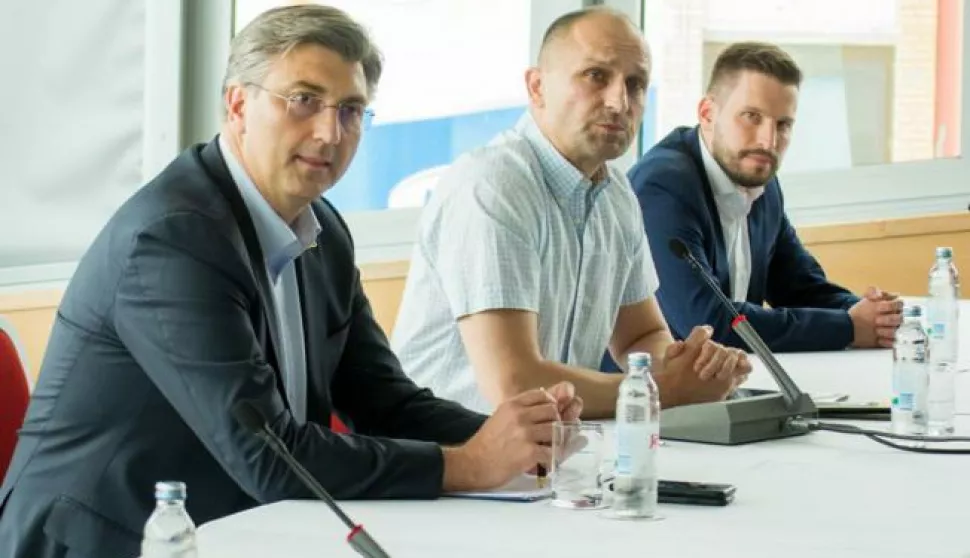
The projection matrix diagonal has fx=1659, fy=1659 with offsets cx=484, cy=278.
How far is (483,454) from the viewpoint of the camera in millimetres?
2184

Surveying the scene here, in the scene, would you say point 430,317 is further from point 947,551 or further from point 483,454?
point 947,551

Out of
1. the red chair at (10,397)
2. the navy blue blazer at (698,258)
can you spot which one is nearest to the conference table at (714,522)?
the red chair at (10,397)

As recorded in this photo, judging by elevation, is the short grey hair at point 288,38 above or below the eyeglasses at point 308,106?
above

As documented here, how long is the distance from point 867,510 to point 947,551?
23 centimetres

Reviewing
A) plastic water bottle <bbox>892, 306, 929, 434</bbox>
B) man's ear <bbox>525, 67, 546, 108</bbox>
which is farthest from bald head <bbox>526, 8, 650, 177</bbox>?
plastic water bottle <bbox>892, 306, 929, 434</bbox>

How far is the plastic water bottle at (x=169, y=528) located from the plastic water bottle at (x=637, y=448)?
2.29 ft

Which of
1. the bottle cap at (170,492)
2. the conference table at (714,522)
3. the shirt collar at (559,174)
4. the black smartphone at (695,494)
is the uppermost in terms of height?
the shirt collar at (559,174)

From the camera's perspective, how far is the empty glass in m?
2.13

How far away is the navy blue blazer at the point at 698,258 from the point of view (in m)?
4.02

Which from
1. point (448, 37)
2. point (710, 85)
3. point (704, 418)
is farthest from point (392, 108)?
point (704, 418)

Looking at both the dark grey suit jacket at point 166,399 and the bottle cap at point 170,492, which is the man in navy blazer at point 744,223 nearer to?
the dark grey suit jacket at point 166,399

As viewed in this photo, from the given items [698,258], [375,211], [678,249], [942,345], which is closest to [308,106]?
[678,249]

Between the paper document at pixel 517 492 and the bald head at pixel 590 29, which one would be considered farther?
the bald head at pixel 590 29

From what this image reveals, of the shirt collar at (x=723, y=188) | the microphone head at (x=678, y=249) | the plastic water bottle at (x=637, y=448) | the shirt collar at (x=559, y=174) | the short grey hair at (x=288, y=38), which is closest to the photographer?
the plastic water bottle at (x=637, y=448)
